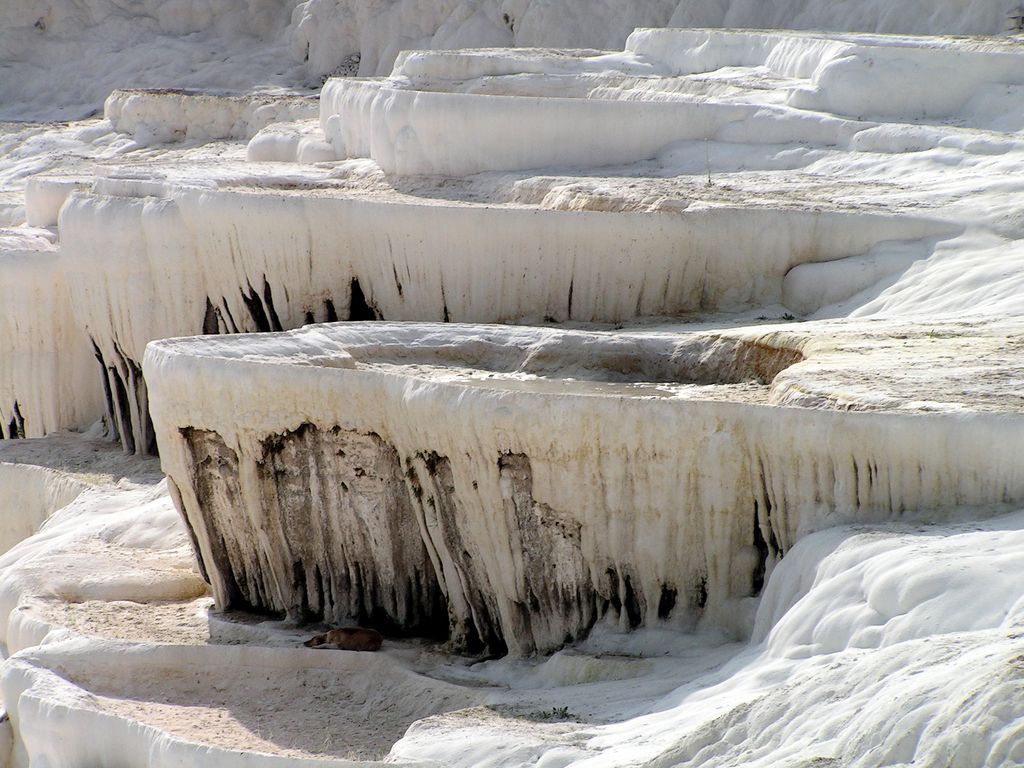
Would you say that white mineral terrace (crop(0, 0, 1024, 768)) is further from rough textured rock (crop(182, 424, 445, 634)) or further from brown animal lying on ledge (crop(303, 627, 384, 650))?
brown animal lying on ledge (crop(303, 627, 384, 650))

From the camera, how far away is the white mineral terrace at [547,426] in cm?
670

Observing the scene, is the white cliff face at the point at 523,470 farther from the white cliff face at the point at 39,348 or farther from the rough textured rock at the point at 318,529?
the white cliff face at the point at 39,348

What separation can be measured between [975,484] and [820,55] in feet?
27.6

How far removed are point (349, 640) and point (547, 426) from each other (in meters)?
1.98

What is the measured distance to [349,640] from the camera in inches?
354

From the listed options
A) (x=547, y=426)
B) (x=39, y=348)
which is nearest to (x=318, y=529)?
(x=547, y=426)

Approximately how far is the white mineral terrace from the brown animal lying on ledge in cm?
16

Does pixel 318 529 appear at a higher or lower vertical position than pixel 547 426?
lower

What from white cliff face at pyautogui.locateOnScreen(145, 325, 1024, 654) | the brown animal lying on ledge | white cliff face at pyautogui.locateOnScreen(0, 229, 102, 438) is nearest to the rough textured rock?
white cliff face at pyautogui.locateOnScreen(145, 325, 1024, 654)

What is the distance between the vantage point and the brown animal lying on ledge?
898 centimetres

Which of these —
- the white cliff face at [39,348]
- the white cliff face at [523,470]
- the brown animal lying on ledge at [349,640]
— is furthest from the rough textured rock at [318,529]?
the white cliff face at [39,348]

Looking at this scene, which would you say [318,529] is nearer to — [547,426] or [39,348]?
[547,426]

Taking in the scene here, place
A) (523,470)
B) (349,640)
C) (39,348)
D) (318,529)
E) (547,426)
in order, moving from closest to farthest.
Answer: (547,426), (523,470), (349,640), (318,529), (39,348)

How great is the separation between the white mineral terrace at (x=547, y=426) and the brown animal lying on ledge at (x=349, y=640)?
0.53 ft
